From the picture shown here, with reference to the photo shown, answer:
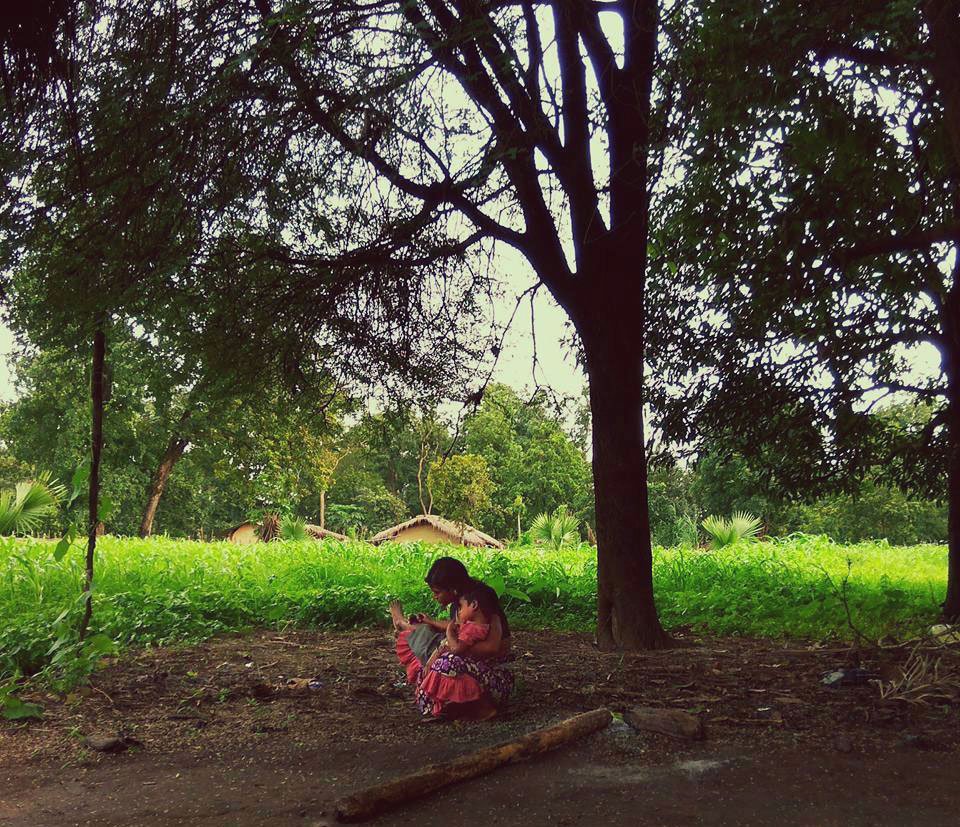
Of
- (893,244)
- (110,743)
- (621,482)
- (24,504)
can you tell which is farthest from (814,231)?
(24,504)

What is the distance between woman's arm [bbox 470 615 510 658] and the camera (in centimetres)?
517

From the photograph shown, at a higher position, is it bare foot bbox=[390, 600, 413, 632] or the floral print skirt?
bare foot bbox=[390, 600, 413, 632]

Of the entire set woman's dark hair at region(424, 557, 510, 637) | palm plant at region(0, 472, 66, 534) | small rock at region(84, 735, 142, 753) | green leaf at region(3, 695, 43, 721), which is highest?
palm plant at region(0, 472, 66, 534)

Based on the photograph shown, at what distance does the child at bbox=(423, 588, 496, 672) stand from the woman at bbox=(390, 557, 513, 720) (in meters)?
0.03

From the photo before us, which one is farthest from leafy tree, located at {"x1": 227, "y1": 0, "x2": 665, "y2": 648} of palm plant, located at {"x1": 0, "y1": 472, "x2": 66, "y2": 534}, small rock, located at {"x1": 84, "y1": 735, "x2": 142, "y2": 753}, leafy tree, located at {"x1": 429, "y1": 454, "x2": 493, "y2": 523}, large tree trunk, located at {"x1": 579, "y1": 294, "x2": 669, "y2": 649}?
leafy tree, located at {"x1": 429, "y1": 454, "x2": 493, "y2": 523}

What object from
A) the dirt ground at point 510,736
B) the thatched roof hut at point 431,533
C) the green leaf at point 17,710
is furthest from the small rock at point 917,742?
the thatched roof hut at point 431,533

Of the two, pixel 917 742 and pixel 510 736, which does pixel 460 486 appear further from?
pixel 917 742

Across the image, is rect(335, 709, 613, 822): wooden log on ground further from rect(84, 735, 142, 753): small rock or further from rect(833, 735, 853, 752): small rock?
rect(84, 735, 142, 753): small rock

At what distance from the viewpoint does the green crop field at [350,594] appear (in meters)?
8.70

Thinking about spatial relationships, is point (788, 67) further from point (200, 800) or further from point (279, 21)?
point (200, 800)

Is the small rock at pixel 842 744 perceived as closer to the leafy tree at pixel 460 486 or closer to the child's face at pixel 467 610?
the child's face at pixel 467 610

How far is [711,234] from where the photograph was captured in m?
7.68

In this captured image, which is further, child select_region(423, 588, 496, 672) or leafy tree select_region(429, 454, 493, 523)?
leafy tree select_region(429, 454, 493, 523)

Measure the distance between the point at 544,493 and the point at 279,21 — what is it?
39.6m
